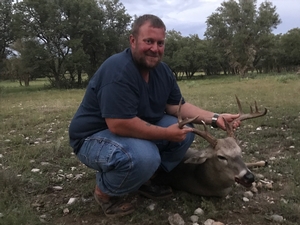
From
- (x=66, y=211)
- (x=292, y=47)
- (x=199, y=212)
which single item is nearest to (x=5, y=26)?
(x=66, y=211)

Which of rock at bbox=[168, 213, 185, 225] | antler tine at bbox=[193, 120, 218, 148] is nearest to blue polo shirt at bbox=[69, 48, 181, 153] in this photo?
antler tine at bbox=[193, 120, 218, 148]

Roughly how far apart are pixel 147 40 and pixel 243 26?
61638mm

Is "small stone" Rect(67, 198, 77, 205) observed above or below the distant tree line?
below

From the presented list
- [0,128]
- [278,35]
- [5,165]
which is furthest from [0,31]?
[278,35]

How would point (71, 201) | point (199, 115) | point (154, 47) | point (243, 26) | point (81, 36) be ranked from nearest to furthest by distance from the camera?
1. point (154, 47)
2. point (71, 201)
3. point (199, 115)
4. point (81, 36)
5. point (243, 26)

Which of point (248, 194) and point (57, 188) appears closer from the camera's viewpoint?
point (248, 194)

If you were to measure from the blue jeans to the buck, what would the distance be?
0.54 meters

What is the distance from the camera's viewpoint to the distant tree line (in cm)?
3650

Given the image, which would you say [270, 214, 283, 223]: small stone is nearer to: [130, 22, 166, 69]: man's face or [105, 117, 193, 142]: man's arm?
[105, 117, 193, 142]: man's arm

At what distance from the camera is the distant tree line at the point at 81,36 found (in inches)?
1437

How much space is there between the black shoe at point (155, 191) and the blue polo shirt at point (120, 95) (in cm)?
91

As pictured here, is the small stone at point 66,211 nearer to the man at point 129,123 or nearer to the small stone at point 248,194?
the man at point 129,123

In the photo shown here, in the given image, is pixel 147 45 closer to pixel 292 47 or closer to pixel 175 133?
pixel 175 133

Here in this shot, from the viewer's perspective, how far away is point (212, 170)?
4.70 meters
